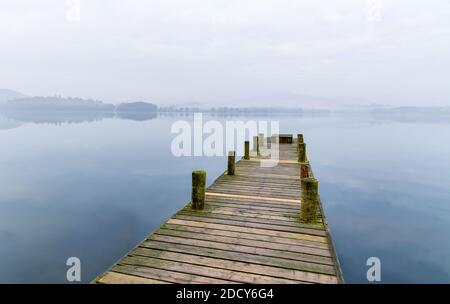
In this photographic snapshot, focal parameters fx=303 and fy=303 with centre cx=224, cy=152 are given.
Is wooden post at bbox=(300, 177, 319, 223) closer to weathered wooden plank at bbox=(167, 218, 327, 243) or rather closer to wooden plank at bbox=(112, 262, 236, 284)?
weathered wooden plank at bbox=(167, 218, 327, 243)

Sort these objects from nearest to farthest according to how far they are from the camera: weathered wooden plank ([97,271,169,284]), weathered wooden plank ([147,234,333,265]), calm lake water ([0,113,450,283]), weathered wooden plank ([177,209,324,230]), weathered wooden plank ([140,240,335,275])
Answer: weathered wooden plank ([97,271,169,284]), weathered wooden plank ([140,240,335,275]), weathered wooden plank ([147,234,333,265]), weathered wooden plank ([177,209,324,230]), calm lake water ([0,113,450,283])

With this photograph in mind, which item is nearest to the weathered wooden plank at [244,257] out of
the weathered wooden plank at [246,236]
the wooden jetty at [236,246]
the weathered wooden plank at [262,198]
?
the wooden jetty at [236,246]

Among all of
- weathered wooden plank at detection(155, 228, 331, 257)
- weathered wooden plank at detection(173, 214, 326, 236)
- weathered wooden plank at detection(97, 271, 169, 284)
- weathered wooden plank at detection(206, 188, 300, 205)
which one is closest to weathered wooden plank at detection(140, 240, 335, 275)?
weathered wooden plank at detection(155, 228, 331, 257)

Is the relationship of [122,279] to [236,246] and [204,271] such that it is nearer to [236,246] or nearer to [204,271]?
[204,271]

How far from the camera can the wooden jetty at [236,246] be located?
5.83 m

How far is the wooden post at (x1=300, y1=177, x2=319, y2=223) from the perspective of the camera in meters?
8.48

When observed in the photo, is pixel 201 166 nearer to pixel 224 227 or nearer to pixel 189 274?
pixel 224 227

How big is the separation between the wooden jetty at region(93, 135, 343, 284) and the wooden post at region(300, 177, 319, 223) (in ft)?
0.13

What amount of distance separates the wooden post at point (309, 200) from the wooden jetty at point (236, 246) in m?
0.04

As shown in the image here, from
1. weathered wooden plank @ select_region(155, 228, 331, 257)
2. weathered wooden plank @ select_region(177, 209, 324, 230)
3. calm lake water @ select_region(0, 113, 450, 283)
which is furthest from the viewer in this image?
calm lake water @ select_region(0, 113, 450, 283)

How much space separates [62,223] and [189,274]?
14.6 metres

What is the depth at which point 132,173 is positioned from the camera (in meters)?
32.0

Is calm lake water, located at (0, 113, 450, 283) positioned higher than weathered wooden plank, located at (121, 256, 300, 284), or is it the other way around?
weathered wooden plank, located at (121, 256, 300, 284)

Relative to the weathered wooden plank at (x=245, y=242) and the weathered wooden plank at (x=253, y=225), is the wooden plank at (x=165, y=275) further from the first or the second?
the weathered wooden plank at (x=253, y=225)
